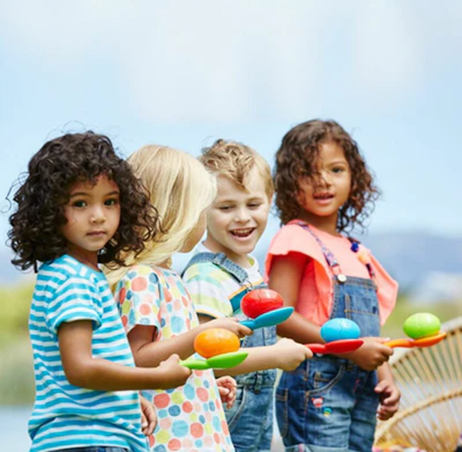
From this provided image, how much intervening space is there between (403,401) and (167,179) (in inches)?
62.2

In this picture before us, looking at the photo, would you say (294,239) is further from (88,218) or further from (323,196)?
(88,218)

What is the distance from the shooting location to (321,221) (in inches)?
97.0

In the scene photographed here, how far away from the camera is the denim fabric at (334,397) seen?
2.22m

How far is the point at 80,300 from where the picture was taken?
4.50ft

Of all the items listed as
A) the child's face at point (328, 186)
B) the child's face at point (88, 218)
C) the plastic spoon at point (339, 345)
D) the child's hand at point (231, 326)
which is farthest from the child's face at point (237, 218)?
the child's face at point (88, 218)

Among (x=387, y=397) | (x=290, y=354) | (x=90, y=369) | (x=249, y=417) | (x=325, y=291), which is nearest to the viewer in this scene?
(x=90, y=369)

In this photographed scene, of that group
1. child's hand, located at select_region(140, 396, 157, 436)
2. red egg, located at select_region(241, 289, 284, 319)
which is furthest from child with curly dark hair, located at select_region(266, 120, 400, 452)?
child's hand, located at select_region(140, 396, 157, 436)

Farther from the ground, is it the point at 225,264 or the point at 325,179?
the point at 325,179

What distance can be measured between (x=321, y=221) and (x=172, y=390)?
934mm

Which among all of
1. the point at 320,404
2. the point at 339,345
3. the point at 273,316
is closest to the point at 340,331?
the point at 339,345

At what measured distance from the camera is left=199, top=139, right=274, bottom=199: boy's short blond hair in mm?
2115

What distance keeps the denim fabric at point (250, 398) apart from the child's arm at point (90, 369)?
641mm

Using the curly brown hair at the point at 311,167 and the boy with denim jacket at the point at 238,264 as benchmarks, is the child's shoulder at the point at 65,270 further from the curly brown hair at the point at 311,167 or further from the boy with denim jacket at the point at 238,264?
the curly brown hair at the point at 311,167

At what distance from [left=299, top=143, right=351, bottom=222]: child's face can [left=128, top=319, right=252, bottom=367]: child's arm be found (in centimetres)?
88
